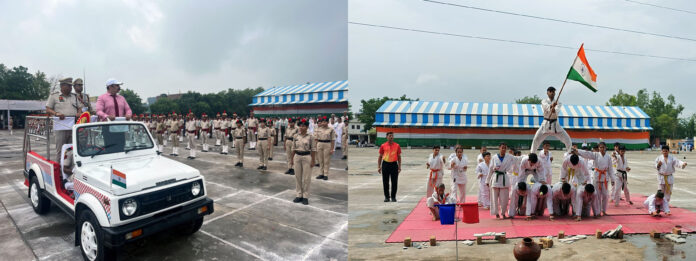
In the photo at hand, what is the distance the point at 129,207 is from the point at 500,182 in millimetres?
6479

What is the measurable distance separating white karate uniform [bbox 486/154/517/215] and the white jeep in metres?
5.51

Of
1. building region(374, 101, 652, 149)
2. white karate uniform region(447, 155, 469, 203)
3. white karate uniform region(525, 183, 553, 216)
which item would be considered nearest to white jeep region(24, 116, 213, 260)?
white karate uniform region(447, 155, 469, 203)

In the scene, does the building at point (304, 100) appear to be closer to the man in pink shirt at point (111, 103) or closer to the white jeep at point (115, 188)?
the man in pink shirt at point (111, 103)

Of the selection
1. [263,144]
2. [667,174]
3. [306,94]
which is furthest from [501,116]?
[263,144]

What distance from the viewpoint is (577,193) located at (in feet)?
23.5

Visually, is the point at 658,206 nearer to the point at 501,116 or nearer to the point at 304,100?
the point at 304,100

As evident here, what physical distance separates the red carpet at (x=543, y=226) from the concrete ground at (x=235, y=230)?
4.66 feet

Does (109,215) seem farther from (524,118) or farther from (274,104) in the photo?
(524,118)

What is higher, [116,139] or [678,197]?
[116,139]

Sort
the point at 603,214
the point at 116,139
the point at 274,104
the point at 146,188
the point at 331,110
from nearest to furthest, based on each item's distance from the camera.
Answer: the point at 146,188
the point at 116,139
the point at 603,214
the point at 331,110
the point at 274,104

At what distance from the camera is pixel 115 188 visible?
13.9ft

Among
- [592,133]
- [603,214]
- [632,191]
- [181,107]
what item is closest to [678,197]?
[632,191]

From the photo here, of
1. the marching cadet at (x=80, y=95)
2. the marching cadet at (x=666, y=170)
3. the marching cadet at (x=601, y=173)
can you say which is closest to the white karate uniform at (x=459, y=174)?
the marching cadet at (x=601, y=173)

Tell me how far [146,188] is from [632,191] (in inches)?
515
